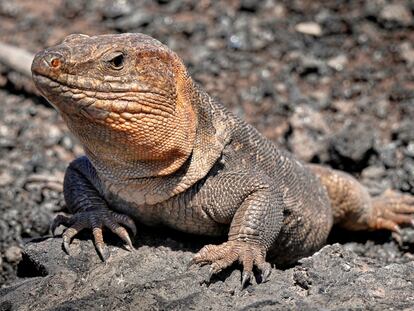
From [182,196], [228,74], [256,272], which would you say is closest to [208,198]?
[182,196]

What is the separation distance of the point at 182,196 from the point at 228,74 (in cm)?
490

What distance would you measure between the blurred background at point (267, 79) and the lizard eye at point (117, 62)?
250 centimetres

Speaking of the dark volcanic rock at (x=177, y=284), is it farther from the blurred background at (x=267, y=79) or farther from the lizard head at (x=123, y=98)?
the blurred background at (x=267, y=79)

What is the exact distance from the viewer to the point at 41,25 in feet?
36.9

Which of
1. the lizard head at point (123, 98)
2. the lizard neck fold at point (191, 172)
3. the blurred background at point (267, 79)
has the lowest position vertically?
the blurred background at point (267, 79)

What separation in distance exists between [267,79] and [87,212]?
4.99m

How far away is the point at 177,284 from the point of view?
5.11 m

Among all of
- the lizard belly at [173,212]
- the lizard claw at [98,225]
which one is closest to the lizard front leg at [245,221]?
the lizard belly at [173,212]

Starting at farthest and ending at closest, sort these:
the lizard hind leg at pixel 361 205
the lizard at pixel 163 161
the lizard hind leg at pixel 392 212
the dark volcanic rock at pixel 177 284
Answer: the lizard hind leg at pixel 392 212 → the lizard hind leg at pixel 361 205 → the lizard at pixel 163 161 → the dark volcanic rock at pixel 177 284

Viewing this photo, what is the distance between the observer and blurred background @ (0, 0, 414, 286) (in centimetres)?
859

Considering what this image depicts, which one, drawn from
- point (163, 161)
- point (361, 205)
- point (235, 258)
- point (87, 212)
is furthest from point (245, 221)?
point (361, 205)

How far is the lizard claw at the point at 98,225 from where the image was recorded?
555 cm

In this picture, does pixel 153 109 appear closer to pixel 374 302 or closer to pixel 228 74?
pixel 374 302

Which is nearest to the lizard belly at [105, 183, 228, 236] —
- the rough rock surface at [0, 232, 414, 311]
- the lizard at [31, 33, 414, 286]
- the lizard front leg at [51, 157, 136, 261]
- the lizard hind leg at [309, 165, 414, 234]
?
the lizard at [31, 33, 414, 286]
